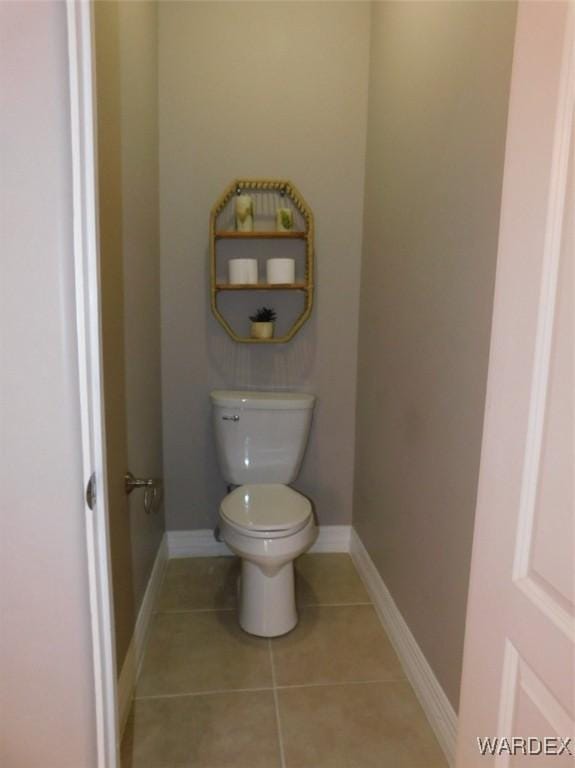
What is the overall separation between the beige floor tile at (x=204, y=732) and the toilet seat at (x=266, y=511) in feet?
1.70

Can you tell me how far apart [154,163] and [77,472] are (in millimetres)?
1749

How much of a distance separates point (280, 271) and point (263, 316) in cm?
22

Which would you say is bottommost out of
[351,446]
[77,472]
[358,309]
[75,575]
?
[351,446]

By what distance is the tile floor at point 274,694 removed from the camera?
1.45m

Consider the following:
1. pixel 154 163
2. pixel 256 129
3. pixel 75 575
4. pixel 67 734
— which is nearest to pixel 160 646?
pixel 67 734

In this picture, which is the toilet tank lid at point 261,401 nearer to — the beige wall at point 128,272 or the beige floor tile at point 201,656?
the beige wall at point 128,272

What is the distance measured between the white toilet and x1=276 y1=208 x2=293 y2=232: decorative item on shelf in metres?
0.74

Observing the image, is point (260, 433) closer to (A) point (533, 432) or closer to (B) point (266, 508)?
(B) point (266, 508)

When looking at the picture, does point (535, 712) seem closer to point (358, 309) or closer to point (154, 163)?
point (358, 309)

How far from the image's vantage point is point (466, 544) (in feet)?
4.41

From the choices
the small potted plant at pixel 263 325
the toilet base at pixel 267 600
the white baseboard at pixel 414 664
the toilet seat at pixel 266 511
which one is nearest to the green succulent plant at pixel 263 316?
the small potted plant at pixel 263 325

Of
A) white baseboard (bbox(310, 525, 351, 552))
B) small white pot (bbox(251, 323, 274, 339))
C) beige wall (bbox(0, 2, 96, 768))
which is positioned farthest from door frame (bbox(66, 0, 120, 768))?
white baseboard (bbox(310, 525, 351, 552))

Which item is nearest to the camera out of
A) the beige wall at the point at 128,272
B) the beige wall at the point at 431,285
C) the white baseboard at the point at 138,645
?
the beige wall at the point at 431,285

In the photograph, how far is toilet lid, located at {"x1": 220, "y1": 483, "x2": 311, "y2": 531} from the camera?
1862mm
